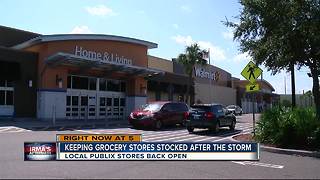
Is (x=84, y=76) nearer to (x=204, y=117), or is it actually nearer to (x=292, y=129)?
(x=204, y=117)

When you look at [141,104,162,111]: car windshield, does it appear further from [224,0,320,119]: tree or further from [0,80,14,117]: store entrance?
[0,80,14,117]: store entrance

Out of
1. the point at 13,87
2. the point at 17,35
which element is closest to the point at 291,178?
the point at 13,87

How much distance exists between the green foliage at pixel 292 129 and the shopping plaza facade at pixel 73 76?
922 cm

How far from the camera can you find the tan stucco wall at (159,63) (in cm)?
4985

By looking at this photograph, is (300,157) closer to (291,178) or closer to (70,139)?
(291,178)

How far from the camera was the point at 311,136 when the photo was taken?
1547 centimetres

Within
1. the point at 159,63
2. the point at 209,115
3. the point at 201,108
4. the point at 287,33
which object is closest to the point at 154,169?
the point at 287,33

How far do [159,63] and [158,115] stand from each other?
83.7 ft

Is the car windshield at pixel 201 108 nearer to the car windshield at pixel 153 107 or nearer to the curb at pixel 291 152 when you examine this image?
the car windshield at pixel 153 107

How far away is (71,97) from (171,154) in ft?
81.4

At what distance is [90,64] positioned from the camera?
3388cm

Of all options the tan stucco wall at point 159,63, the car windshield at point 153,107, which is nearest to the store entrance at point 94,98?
the car windshield at point 153,107

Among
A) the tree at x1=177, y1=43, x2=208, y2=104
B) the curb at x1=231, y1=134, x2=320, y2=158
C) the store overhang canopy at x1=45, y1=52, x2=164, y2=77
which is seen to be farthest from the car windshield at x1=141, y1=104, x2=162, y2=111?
the tree at x1=177, y1=43, x2=208, y2=104

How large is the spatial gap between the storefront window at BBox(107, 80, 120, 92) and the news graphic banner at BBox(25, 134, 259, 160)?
27412mm
